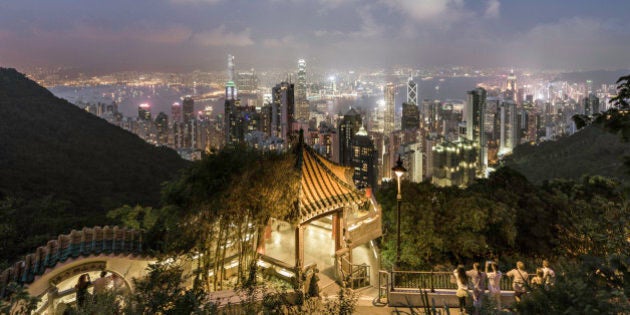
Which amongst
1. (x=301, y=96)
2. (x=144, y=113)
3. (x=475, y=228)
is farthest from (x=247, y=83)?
(x=475, y=228)

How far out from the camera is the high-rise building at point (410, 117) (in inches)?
3157

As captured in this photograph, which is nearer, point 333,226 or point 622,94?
point 622,94

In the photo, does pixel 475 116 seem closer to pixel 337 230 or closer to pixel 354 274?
pixel 337 230

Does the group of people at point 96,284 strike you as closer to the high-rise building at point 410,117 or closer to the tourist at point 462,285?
the tourist at point 462,285

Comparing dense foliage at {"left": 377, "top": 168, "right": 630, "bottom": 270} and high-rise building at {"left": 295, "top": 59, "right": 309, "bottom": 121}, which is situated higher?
high-rise building at {"left": 295, "top": 59, "right": 309, "bottom": 121}

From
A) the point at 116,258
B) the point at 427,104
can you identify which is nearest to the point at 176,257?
the point at 116,258

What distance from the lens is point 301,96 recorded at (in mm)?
80062

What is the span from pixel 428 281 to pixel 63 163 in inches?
1184

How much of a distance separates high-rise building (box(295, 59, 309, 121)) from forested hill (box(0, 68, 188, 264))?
35.6 meters

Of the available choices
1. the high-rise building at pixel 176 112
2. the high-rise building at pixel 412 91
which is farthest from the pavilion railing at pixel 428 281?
the high-rise building at pixel 412 91

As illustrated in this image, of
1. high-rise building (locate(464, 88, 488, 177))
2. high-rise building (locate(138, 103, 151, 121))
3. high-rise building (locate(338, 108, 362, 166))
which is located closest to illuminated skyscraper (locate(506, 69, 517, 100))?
high-rise building (locate(464, 88, 488, 177))

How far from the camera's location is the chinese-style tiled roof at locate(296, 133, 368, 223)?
745cm

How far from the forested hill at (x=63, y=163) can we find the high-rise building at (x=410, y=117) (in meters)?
50.6

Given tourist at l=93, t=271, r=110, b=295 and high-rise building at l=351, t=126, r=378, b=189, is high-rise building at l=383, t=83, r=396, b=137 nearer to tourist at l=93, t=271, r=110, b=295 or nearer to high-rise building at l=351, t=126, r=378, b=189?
high-rise building at l=351, t=126, r=378, b=189
